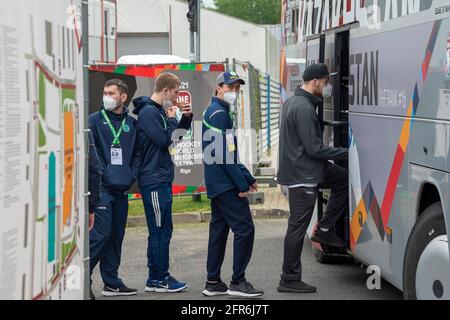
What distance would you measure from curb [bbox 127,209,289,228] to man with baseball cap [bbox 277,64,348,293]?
4690 millimetres

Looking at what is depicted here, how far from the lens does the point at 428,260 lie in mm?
5887

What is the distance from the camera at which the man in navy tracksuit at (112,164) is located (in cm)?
784

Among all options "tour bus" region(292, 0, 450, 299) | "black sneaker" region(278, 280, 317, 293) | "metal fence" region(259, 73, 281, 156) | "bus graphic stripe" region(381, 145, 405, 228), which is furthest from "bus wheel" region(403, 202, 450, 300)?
"metal fence" region(259, 73, 281, 156)

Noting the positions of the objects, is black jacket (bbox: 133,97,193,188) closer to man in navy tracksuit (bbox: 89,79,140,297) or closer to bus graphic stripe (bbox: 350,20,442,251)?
man in navy tracksuit (bbox: 89,79,140,297)

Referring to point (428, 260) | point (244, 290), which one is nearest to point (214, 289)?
point (244, 290)

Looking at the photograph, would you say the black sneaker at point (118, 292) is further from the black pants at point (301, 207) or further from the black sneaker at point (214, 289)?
the black pants at point (301, 207)

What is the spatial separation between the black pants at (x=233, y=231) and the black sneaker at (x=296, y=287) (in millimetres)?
421

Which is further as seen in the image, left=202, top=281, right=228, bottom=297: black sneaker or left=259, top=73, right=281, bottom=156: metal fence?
left=259, top=73, right=281, bottom=156: metal fence

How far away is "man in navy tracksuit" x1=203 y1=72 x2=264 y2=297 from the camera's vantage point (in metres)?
7.91

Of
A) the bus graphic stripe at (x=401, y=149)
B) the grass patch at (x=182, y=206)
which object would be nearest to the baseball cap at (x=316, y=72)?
the bus graphic stripe at (x=401, y=149)

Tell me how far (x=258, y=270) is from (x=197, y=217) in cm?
372

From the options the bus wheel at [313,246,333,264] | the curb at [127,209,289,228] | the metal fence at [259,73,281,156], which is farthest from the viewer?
the metal fence at [259,73,281,156]

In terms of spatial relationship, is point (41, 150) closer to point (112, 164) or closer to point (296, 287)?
point (112, 164)

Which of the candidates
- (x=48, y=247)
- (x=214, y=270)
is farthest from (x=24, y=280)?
(x=214, y=270)
